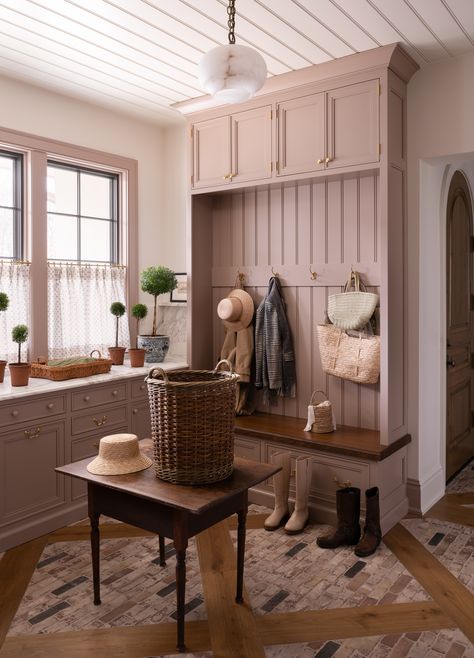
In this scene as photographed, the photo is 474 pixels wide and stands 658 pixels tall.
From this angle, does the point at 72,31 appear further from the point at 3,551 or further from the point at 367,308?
the point at 3,551

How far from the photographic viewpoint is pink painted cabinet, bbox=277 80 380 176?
10.7 feet

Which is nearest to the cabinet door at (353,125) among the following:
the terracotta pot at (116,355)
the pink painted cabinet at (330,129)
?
the pink painted cabinet at (330,129)

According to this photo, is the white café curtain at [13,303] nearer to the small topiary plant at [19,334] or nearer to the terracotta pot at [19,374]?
the small topiary plant at [19,334]

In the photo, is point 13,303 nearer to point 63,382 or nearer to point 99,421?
point 63,382

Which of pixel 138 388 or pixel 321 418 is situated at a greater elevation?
pixel 138 388

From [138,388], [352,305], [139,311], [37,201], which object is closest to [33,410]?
[138,388]

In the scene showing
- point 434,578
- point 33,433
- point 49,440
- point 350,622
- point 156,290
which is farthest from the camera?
point 156,290

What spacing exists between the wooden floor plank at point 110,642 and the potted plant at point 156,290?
218 centimetres

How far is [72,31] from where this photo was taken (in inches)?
119

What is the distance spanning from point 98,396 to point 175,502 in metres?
1.83

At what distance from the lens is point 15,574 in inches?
112

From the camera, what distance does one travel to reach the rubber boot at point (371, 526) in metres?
3.04

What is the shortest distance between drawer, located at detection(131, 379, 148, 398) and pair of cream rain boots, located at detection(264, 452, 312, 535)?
1049 mm

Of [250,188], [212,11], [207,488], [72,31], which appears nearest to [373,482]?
[207,488]
